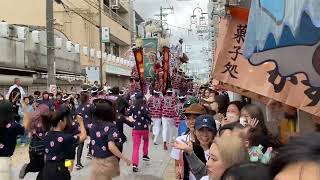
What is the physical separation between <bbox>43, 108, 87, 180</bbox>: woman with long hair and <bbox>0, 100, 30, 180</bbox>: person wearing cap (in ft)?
2.70

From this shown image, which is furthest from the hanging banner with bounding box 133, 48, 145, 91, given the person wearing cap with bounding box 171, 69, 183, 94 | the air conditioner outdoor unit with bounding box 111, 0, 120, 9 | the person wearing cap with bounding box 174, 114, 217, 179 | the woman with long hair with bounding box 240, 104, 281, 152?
the air conditioner outdoor unit with bounding box 111, 0, 120, 9

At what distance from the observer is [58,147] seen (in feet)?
A: 19.7

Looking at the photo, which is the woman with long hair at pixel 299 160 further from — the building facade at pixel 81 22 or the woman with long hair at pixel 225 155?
the building facade at pixel 81 22

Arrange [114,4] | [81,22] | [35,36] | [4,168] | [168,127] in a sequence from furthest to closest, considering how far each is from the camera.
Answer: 1. [114,4]
2. [81,22]
3. [35,36]
4. [168,127]
5. [4,168]

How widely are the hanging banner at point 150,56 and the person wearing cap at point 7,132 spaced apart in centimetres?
1220

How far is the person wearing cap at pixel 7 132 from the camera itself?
680 centimetres

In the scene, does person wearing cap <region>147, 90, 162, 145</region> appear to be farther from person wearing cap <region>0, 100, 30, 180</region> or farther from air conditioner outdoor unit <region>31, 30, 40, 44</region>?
air conditioner outdoor unit <region>31, 30, 40, 44</region>

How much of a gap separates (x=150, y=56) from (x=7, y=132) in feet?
42.3

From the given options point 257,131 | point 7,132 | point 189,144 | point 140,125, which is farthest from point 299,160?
point 140,125

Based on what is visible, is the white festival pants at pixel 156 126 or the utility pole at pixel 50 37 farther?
the utility pole at pixel 50 37

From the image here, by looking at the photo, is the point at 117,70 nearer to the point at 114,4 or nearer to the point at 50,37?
the point at 114,4

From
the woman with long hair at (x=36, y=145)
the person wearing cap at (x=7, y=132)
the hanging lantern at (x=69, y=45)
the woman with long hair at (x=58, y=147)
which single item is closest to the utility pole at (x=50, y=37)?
the person wearing cap at (x=7, y=132)

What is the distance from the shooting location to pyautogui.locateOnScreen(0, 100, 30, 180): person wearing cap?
6.80m

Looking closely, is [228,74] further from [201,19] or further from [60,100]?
[201,19]
